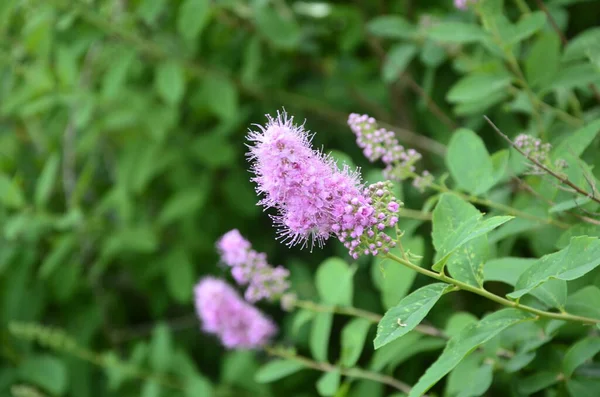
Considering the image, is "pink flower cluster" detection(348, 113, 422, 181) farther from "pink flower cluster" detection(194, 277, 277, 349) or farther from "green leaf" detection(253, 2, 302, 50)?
"green leaf" detection(253, 2, 302, 50)

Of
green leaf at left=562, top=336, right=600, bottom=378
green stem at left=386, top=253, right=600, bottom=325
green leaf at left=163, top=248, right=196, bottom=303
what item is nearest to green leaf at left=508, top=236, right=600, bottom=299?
green stem at left=386, top=253, right=600, bottom=325

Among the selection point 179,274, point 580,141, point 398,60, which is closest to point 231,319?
point 179,274

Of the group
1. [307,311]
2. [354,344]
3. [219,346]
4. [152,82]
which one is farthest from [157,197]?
[354,344]

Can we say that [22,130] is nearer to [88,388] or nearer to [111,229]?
[111,229]

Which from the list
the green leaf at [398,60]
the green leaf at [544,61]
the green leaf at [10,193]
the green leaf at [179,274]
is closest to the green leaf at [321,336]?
the green leaf at [544,61]

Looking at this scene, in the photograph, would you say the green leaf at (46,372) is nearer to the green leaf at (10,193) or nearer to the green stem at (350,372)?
the green leaf at (10,193)
